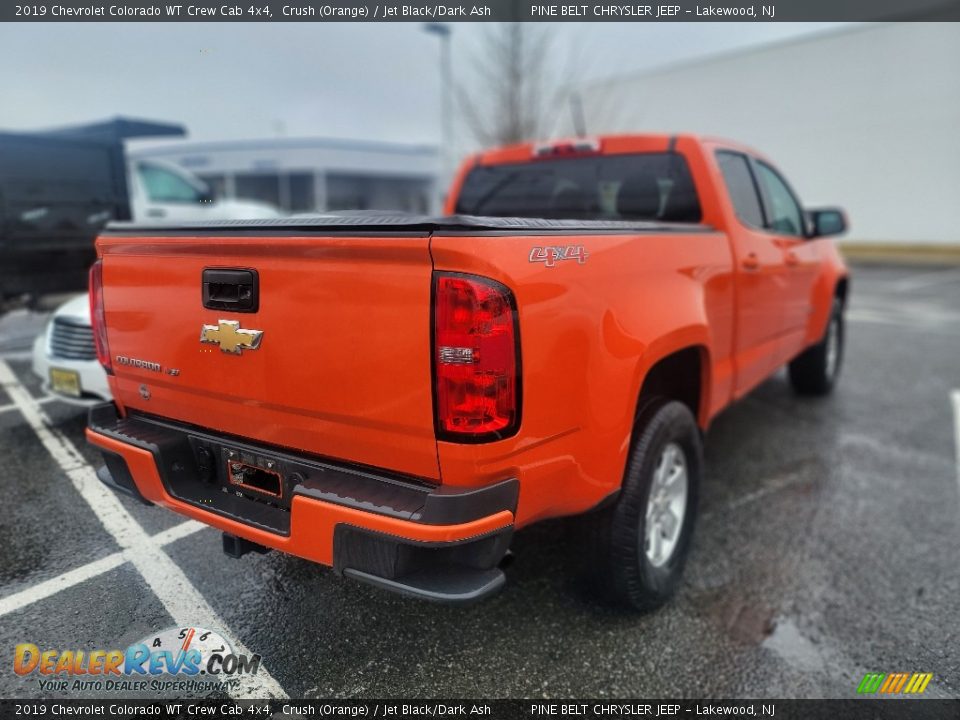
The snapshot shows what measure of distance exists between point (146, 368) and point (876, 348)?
27.9 ft

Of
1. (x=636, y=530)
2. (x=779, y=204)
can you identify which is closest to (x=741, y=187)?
(x=779, y=204)

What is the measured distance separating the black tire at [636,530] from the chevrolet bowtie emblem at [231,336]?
138 centimetres

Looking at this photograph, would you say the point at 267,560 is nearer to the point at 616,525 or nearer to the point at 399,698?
the point at 399,698

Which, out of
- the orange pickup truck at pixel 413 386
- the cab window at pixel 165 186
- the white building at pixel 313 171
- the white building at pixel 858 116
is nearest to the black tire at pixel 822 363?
the orange pickup truck at pixel 413 386

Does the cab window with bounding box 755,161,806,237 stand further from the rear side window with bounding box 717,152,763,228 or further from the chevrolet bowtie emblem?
the chevrolet bowtie emblem

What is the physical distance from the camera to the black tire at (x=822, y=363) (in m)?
5.73

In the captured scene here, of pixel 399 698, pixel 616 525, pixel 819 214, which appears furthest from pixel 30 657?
pixel 819 214

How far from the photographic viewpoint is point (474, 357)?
1822 mm

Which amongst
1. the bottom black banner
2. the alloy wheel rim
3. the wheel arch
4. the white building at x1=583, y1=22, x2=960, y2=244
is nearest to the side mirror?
the wheel arch

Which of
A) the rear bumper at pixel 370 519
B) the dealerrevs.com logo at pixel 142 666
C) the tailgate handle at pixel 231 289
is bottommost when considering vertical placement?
the dealerrevs.com logo at pixel 142 666

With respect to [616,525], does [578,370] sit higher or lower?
higher

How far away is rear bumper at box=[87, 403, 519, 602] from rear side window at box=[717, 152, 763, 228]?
8.26 ft

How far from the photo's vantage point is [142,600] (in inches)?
103

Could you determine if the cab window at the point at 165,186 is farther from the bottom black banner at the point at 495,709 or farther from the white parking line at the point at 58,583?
the bottom black banner at the point at 495,709
